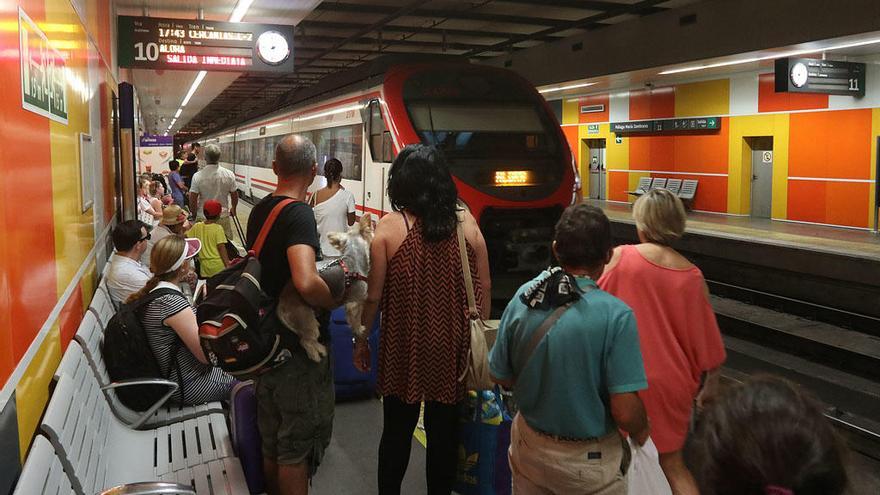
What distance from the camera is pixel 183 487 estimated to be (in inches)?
101

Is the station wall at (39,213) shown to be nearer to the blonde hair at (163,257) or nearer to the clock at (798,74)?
the blonde hair at (163,257)

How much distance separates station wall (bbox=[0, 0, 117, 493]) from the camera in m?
2.10

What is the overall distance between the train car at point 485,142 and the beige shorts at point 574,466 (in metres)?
5.84

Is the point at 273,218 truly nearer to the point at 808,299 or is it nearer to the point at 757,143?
the point at 808,299

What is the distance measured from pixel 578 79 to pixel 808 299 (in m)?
6.84

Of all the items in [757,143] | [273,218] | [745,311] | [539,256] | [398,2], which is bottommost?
[745,311]

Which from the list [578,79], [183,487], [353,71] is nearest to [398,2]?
[353,71]

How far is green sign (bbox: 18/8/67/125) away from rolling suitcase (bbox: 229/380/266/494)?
4.81 ft

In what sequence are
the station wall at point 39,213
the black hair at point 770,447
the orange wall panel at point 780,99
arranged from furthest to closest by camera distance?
the orange wall panel at point 780,99, the station wall at point 39,213, the black hair at point 770,447

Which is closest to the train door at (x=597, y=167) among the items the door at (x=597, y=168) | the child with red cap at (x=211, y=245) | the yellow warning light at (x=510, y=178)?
the door at (x=597, y=168)

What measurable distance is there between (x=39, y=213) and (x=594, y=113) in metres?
20.5

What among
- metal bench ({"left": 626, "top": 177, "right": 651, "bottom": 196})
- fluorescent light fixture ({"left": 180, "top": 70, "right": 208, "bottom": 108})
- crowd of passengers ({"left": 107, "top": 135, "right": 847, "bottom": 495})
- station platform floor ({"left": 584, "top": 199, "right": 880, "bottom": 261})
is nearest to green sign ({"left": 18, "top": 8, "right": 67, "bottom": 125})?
crowd of passengers ({"left": 107, "top": 135, "right": 847, "bottom": 495})

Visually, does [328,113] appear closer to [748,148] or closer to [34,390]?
[34,390]

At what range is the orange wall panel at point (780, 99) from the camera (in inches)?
586
